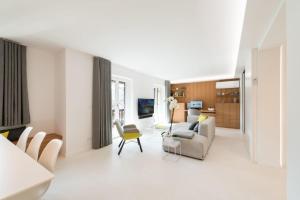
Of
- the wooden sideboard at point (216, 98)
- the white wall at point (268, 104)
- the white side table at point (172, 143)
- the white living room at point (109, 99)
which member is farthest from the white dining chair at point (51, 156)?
the wooden sideboard at point (216, 98)

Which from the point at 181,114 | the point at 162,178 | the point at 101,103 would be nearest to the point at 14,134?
the point at 101,103

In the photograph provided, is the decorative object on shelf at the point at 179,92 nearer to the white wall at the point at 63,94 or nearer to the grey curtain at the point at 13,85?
the white wall at the point at 63,94

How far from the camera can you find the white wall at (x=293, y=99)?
0.88 meters

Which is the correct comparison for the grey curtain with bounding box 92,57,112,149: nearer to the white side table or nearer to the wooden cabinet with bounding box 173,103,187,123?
the white side table

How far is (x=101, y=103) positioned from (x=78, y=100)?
1.85 ft

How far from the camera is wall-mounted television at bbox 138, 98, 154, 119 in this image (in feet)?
17.5

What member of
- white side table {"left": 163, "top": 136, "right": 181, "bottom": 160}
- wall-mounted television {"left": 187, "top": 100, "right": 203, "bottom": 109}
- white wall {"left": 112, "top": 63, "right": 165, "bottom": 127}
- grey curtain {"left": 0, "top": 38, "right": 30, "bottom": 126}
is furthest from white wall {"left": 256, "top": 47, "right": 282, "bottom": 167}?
grey curtain {"left": 0, "top": 38, "right": 30, "bottom": 126}

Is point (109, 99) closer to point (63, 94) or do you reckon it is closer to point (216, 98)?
point (63, 94)

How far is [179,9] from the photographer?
1.81 m

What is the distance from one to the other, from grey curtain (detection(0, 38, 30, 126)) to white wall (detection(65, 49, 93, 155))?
77 cm

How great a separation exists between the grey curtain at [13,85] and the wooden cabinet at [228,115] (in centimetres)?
669

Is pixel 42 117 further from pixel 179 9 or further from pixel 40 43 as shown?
pixel 179 9

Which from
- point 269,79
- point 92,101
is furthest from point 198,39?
point 92,101

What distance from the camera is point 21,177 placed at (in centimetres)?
100
